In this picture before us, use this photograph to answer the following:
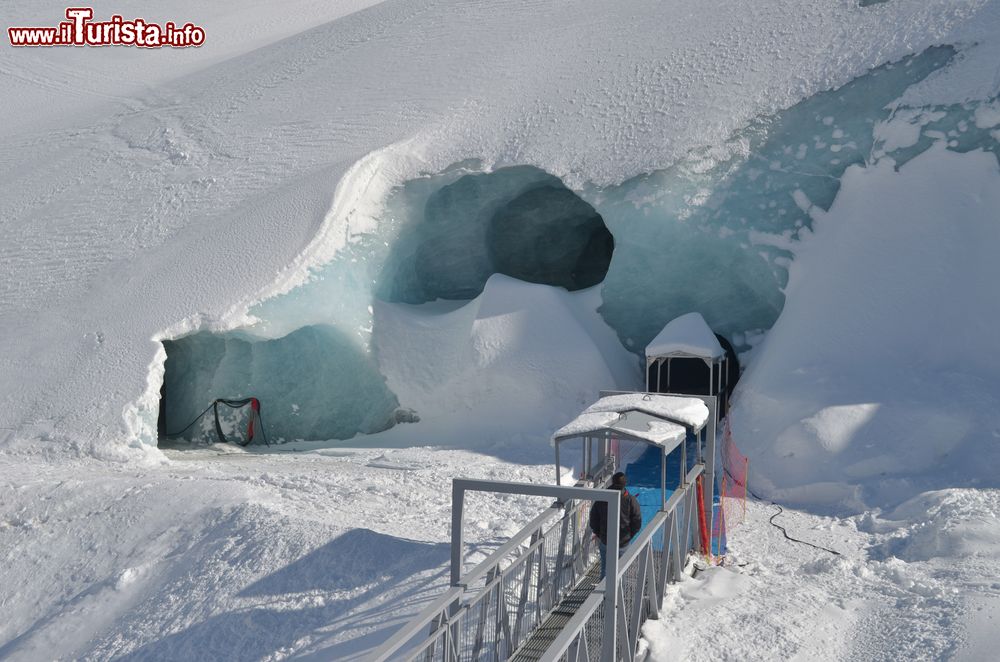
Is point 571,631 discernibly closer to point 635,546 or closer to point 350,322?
point 635,546

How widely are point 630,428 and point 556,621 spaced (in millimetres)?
1753

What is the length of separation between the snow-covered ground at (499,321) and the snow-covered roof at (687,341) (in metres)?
0.72

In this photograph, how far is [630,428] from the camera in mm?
8148

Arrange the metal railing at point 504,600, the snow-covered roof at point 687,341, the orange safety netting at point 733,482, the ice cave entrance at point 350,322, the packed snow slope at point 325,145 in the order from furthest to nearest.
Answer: the ice cave entrance at point 350,322 → the packed snow slope at point 325,145 → the snow-covered roof at point 687,341 → the orange safety netting at point 733,482 → the metal railing at point 504,600

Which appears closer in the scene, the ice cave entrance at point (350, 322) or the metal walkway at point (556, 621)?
the metal walkway at point (556, 621)

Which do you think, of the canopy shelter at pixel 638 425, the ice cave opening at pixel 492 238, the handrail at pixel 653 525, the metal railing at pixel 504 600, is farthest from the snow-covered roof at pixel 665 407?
the ice cave opening at pixel 492 238

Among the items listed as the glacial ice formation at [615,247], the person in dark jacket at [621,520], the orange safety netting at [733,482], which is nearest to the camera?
the person in dark jacket at [621,520]

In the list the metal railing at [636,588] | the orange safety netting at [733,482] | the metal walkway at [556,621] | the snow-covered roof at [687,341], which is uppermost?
the snow-covered roof at [687,341]

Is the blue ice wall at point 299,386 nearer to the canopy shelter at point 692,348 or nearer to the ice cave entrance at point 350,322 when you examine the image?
the ice cave entrance at point 350,322

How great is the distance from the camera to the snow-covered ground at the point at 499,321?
28.7 feet

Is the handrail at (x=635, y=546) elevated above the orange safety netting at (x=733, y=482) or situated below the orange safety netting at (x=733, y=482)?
above

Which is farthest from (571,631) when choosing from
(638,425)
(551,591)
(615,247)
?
(615,247)

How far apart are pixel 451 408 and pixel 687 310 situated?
13.0 feet

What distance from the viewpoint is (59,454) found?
493 inches
